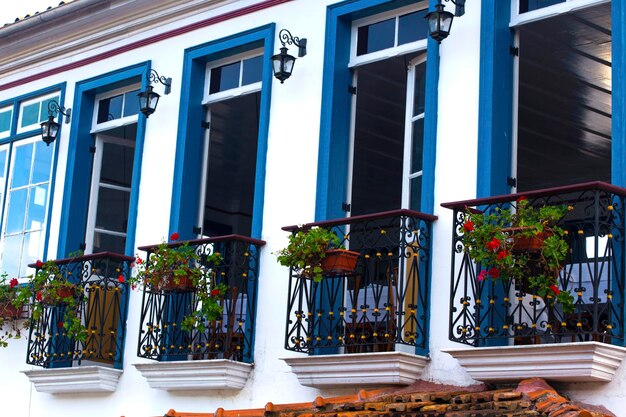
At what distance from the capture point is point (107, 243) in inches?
576

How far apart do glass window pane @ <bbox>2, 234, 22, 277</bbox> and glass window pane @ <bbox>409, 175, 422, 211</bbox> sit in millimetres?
5499

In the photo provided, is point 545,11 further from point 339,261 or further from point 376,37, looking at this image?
point 339,261

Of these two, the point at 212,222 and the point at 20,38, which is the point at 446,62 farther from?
the point at 212,222

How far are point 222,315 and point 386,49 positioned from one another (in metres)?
2.76

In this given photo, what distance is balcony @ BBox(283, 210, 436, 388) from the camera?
33.8ft

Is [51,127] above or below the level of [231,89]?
below

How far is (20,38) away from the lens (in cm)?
1527

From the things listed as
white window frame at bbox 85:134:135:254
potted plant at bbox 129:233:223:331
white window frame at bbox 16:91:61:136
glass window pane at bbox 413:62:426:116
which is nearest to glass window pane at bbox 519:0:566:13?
glass window pane at bbox 413:62:426:116

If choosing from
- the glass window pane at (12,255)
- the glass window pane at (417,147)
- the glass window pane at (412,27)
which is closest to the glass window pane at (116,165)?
the glass window pane at (12,255)

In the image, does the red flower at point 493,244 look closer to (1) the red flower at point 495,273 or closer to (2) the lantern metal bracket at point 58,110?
(1) the red flower at point 495,273

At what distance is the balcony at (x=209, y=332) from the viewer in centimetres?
1166

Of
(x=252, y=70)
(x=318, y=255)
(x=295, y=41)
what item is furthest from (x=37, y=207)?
(x=318, y=255)

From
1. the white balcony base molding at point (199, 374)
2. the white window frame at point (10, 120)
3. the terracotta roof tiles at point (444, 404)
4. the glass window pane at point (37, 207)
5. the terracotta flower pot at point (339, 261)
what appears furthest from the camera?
the white window frame at point (10, 120)

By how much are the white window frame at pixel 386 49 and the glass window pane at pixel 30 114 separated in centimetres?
469
